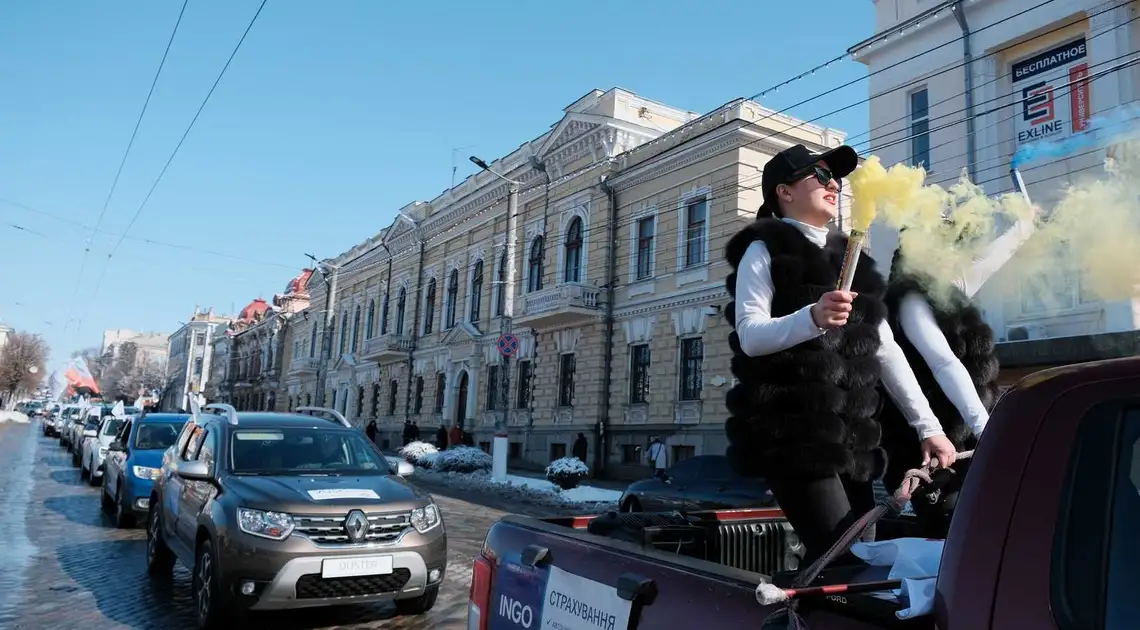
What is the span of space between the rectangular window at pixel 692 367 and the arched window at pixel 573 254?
6036 mm

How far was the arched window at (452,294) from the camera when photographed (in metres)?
35.9

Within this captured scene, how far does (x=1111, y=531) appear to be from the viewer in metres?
1.43

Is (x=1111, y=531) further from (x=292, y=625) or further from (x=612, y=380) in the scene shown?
(x=612, y=380)

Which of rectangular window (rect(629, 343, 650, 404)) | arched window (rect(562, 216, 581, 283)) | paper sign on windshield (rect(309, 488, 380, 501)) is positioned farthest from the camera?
arched window (rect(562, 216, 581, 283))

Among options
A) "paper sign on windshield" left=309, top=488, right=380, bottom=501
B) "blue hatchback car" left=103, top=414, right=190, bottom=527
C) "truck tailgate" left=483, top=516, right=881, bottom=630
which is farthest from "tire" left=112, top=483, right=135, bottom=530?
"truck tailgate" left=483, top=516, right=881, bottom=630

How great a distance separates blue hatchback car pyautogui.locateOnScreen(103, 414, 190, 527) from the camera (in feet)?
36.6

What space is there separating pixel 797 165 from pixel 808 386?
3.03 feet

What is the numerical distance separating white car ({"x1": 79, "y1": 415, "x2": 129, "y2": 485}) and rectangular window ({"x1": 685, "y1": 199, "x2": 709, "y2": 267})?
1484 centimetres

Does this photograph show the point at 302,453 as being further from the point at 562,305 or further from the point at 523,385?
the point at 523,385

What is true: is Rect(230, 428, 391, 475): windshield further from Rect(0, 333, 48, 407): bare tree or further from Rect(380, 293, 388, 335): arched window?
Rect(0, 333, 48, 407): bare tree

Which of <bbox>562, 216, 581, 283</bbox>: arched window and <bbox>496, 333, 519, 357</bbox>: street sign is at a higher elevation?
<bbox>562, 216, 581, 283</bbox>: arched window

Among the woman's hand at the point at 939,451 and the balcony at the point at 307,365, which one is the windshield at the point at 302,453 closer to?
the woman's hand at the point at 939,451

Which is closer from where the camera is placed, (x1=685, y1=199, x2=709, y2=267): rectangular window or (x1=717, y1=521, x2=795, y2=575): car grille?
(x1=717, y1=521, x2=795, y2=575): car grille

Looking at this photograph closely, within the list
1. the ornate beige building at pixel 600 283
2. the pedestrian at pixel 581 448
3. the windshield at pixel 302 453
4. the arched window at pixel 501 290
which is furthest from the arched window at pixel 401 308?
the windshield at pixel 302 453
